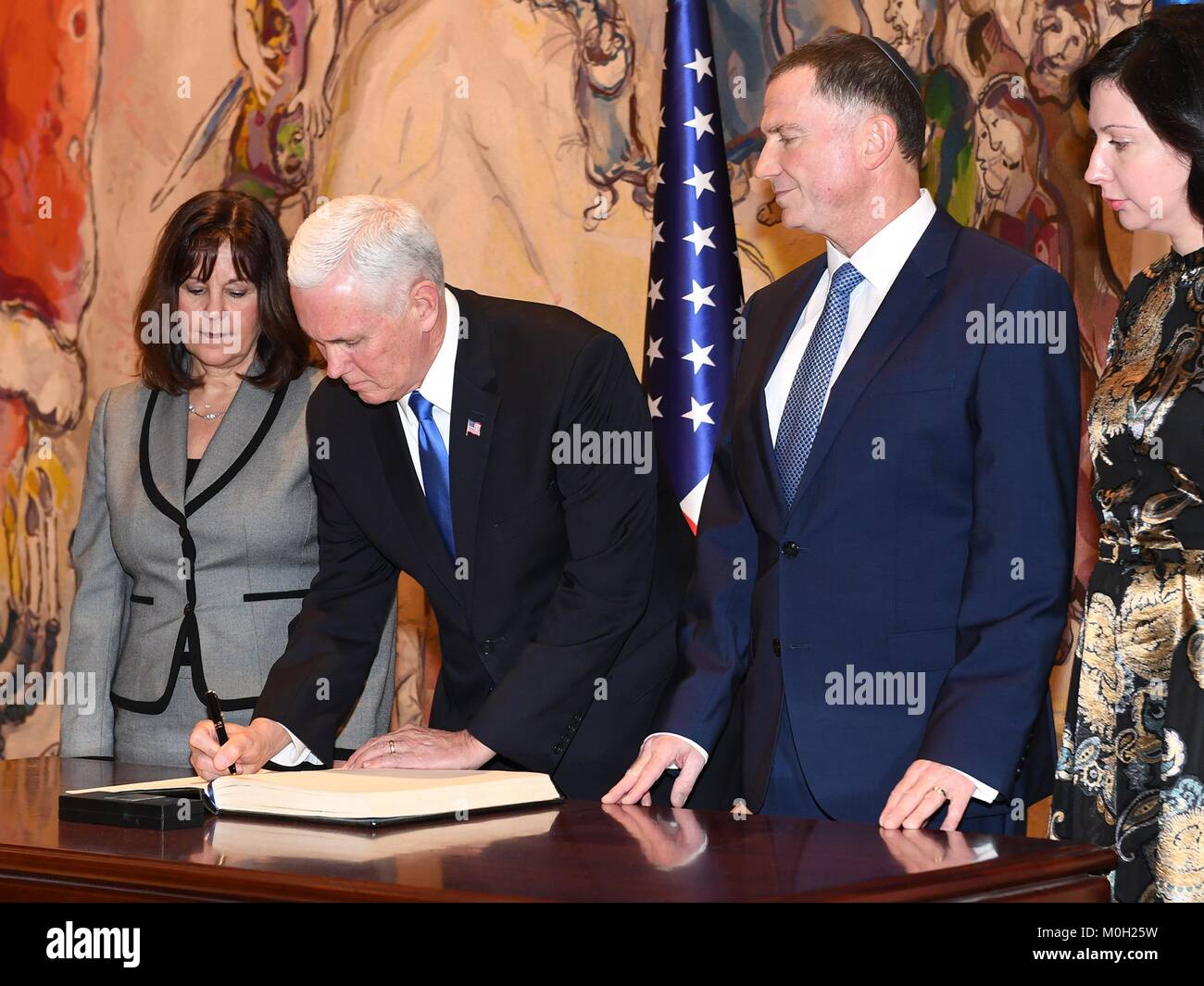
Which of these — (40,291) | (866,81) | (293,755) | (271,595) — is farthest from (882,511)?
(40,291)

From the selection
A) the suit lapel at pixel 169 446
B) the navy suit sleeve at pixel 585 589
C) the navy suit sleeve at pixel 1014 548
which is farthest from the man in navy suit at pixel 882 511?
the suit lapel at pixel 169 446

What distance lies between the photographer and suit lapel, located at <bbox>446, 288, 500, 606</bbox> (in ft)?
9.86

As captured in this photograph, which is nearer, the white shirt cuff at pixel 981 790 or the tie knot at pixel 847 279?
the white shirt cuff at pixel 981 790

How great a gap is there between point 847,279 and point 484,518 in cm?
83

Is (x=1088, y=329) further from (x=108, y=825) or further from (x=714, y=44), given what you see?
(x=108, y=825)

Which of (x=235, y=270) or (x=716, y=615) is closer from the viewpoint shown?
(x=716, y=615)

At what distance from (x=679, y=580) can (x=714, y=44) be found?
2.44m

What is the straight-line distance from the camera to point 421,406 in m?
3.09

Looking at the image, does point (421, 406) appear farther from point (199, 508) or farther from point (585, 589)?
point (199, 508)

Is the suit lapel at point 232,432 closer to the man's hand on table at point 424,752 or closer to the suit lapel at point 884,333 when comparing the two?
the man's hand on table at point 424,752

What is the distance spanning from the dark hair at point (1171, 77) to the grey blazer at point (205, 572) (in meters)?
1.85

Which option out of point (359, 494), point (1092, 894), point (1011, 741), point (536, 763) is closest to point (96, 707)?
point (359, 494)

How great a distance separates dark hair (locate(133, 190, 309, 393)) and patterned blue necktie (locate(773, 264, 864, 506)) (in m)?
1.38

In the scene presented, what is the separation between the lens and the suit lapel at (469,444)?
3006 millimetres
